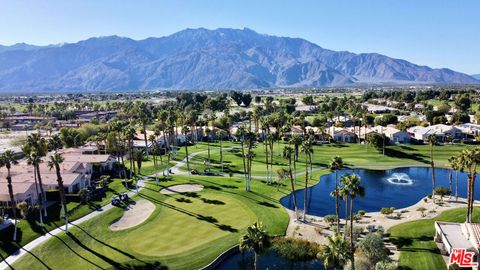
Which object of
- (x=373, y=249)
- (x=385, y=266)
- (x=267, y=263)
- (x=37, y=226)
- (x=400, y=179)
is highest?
(x=385, y=266)

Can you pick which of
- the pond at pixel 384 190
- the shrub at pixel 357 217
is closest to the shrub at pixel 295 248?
the shrub at pixel 357 217

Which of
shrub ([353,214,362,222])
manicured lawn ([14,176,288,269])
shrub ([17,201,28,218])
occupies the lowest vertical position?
shrub ([353,214,362,222])

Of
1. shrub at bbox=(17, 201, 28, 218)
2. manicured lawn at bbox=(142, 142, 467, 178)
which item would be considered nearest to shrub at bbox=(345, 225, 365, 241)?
manicured lawn at bbox=(142, 142, 467, 178)

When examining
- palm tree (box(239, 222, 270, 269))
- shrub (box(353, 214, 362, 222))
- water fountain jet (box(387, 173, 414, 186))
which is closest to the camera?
palm tree (box(239, 222, 270, 269))

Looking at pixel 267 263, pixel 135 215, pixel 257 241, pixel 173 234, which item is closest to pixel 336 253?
pixel 257 241

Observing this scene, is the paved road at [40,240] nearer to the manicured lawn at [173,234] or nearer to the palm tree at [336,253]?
the manicured lawn at [173,234]

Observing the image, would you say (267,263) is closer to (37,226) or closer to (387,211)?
(387,211)

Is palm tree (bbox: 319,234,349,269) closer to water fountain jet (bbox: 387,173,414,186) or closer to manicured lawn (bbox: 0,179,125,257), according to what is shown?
manicured lawn (bbox: 0,179,125,257)
